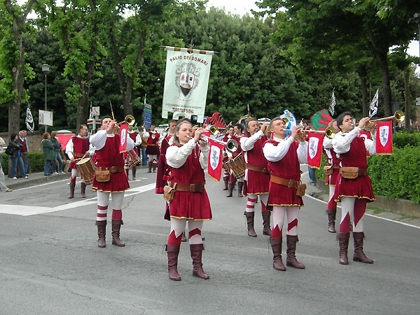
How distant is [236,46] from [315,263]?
127 ft

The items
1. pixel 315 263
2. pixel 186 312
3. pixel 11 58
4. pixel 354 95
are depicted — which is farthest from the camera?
pixel 354 95

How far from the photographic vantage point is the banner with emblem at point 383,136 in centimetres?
802

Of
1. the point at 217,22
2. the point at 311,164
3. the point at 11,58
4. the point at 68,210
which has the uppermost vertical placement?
the point at 217,22

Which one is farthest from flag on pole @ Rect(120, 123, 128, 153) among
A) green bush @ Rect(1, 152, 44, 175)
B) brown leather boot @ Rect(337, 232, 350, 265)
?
green bush @ Rect(1, 152, 44, 175)

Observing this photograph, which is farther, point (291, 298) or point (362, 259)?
point (362, 259)

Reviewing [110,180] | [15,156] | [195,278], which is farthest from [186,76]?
[15,156]

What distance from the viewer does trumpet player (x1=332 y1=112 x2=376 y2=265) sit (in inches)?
301

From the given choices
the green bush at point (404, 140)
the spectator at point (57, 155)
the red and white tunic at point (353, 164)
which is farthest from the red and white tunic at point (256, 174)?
the spectator at point (57, 155)

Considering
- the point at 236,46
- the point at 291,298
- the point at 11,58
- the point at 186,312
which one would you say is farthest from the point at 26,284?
the point at 236,46

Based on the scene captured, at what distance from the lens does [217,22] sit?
4616 cm

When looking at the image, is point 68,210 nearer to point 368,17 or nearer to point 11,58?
point 368,17

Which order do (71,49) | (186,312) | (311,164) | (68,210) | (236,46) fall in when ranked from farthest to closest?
(236,46) → (71,49) → (68,210) → (311,164) → (186,312)

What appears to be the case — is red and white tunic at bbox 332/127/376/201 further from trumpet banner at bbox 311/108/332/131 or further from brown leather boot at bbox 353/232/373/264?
trumpet banner at bbox 311/108/332/131

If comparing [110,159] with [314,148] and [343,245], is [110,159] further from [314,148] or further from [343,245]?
[343,245]
